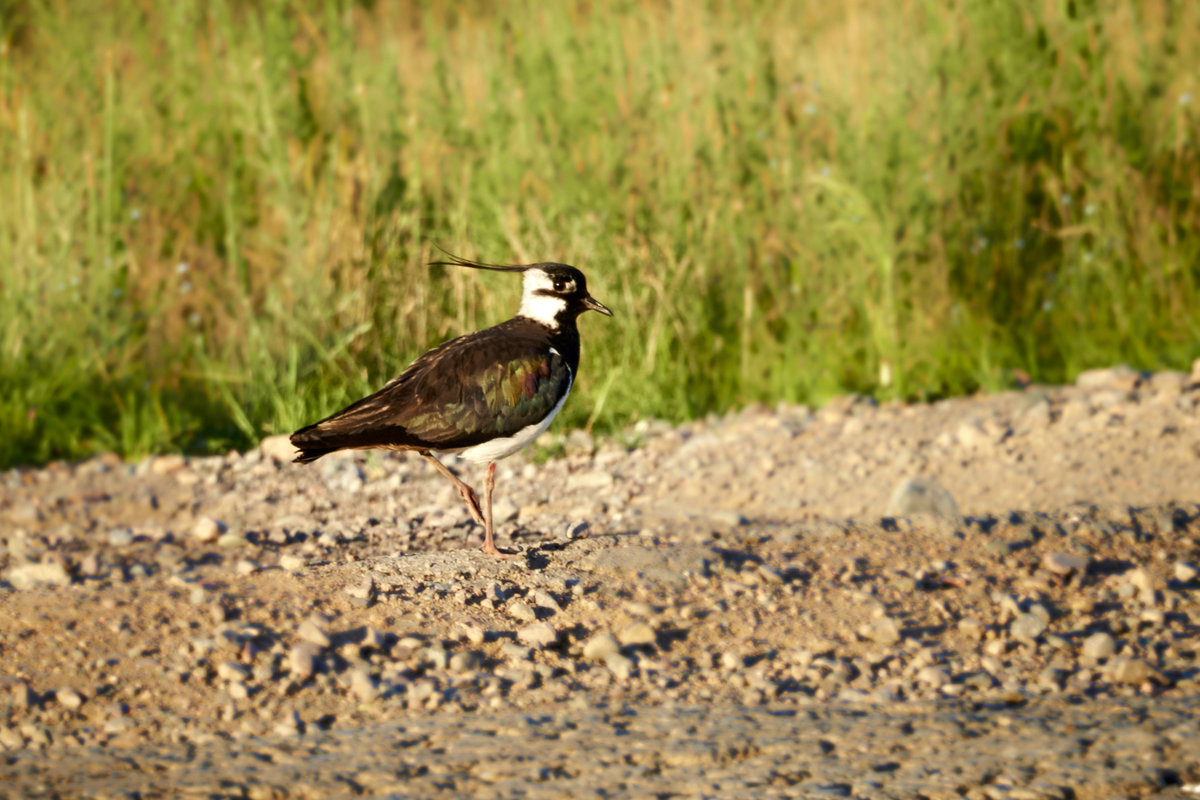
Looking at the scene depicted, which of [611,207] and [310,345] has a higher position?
[611,207]

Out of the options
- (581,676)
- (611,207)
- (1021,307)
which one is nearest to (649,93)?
(611,207)

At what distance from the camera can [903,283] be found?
7.10m

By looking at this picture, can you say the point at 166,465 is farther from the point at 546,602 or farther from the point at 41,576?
the point at 546,602

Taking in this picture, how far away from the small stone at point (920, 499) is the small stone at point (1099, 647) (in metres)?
1.45

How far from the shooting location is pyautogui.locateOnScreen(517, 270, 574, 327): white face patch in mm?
4840

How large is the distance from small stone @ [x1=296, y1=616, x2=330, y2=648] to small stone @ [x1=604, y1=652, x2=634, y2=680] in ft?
2.59

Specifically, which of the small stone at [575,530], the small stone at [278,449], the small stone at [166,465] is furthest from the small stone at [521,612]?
the small stone at [166,465]

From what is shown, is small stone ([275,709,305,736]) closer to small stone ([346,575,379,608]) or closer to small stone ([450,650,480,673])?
small stone ([450,650,480,673])

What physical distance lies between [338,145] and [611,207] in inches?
64.1

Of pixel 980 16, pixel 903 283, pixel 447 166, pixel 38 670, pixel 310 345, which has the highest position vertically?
pixel 980 16

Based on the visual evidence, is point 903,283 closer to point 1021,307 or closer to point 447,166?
point 1021,307

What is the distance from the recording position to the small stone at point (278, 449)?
644 centimetres

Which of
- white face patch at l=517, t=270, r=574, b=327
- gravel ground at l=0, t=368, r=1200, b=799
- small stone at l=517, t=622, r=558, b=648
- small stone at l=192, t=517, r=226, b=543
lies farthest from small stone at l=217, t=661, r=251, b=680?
small stone at l=192, t=517, r=226, b=543

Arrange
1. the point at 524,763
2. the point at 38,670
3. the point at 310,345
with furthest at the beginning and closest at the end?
the point at 310,345 → the point at 38,670 → the point at 524,763
